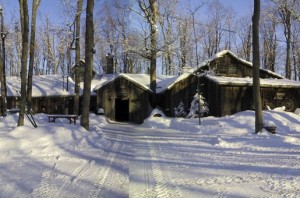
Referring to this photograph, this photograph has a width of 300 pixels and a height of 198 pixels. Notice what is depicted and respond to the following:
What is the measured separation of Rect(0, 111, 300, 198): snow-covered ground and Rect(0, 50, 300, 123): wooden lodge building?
43.9ft

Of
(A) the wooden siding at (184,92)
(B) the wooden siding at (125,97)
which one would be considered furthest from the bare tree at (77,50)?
(A) the wooden siding at (184,92)

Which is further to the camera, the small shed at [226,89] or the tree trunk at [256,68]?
the small shed at [226,89]

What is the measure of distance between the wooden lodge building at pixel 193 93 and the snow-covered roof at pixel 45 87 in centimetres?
11

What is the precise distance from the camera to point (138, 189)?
22.3 feet

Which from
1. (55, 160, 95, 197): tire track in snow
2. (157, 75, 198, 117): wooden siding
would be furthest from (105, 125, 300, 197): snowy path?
(157, 75, 198, 117): wooden siding

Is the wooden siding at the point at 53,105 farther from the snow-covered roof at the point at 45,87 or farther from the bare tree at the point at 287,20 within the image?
the bare tree at the point at 287,20

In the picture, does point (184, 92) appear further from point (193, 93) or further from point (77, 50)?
point (77, 50)

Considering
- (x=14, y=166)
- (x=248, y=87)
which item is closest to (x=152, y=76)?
(x=248, y=87)

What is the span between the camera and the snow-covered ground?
667 centimetres

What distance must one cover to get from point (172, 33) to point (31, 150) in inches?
1039

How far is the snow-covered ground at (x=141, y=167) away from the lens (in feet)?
21.9

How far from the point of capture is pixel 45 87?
41438 mm

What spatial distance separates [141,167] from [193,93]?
22.3m

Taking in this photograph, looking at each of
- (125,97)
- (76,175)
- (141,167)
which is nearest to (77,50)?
(125,97)
